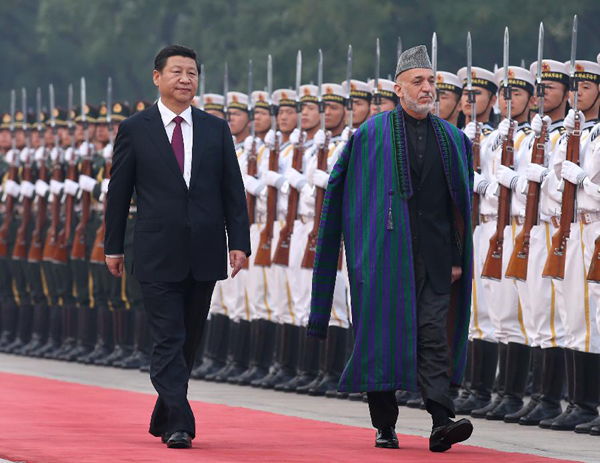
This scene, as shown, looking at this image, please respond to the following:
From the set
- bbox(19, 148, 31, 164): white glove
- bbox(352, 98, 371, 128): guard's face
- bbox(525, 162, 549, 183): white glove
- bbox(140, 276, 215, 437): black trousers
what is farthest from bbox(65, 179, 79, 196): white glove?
bbox(140, 276, 215, 437): black trousers

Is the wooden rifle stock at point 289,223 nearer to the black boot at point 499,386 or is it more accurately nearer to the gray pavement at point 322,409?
the gray pavement at point 322,409

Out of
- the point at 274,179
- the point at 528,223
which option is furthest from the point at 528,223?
the point at 274,179

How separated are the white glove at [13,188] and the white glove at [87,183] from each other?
179 cm

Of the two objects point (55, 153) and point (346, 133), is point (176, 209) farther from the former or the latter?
point (55, 153)

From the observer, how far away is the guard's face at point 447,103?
41.6ft

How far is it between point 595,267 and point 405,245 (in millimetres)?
1633

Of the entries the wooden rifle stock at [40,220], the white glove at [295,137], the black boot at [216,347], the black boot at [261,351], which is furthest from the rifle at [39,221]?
the white glove at [295,137]

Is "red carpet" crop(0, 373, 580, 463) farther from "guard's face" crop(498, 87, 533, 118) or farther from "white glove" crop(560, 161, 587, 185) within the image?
"guard's face" crop(498, 87, 533, 118)

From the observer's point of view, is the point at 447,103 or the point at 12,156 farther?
the point at 12,156

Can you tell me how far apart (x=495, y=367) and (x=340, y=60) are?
18000 millimetres

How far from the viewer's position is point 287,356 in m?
14.5

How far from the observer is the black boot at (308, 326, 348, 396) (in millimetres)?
13742

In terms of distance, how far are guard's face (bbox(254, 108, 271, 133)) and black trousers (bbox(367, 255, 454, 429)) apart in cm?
608

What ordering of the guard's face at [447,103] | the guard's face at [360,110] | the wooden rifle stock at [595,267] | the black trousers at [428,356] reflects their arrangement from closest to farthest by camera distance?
the black trousers at [428,356], the wooden rifle stock at [595,267], the guard's face at [447,103], the guard's face at [360,110]
